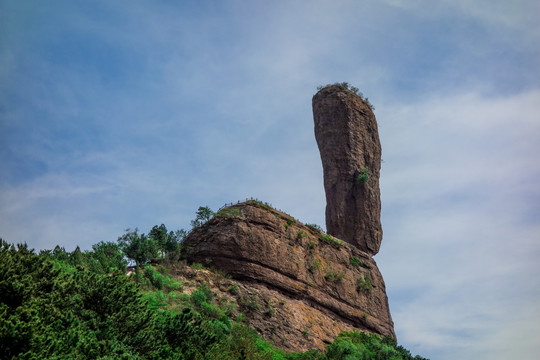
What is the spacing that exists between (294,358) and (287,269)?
8197mm

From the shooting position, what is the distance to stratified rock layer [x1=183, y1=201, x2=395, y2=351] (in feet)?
98.6

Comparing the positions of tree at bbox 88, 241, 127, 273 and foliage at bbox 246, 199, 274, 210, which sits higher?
foliage at bbox 246, 199, 274, 210

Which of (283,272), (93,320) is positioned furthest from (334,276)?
(93,320)

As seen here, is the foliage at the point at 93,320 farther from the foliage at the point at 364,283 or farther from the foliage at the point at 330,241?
the foliage at the point at 364,283

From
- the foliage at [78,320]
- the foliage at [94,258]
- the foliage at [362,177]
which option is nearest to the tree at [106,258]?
the foliage at [94,258]

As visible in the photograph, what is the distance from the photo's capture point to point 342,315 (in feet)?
120

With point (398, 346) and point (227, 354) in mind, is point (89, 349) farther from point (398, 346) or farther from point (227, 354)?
point (398, 346)

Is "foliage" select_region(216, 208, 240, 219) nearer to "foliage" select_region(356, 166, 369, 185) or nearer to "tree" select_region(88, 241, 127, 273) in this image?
"tree" select_region(88, 241, 127, 273)

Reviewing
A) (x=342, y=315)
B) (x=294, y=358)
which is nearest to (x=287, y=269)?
(x=342, y=315)

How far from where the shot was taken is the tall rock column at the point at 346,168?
4791 cm

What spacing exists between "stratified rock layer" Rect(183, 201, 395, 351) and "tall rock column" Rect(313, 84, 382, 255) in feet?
29.0

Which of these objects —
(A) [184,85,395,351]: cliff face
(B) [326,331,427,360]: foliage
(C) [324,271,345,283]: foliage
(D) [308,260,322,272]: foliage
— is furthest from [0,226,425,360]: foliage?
(C) [324,271,345,283]: foliage

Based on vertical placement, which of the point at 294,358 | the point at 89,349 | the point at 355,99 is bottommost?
the point at 89,349

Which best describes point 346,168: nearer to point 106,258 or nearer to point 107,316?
point 106,258
